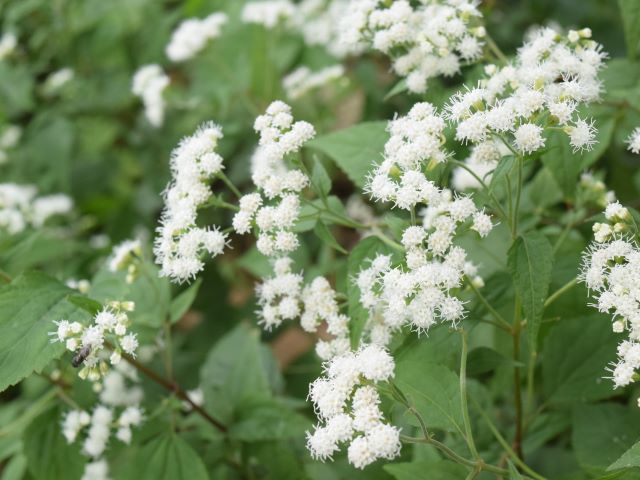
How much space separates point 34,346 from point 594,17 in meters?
3.46

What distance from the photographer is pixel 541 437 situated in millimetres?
2141

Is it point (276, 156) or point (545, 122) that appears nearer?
point (545, 122)

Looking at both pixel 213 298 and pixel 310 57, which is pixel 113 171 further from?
pixel 310 57

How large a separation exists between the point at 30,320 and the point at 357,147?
0.98m

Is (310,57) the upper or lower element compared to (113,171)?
upper

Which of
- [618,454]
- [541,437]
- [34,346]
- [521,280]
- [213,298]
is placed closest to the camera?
[521,280]

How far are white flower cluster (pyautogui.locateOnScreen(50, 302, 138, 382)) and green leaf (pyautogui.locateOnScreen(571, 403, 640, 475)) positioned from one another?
1.21 meters

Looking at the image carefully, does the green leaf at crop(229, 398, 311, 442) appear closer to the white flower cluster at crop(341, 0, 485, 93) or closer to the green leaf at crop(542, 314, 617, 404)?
the green leaf at crop(542, 314, 617, 404)

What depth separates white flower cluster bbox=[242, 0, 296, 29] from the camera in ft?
11.3

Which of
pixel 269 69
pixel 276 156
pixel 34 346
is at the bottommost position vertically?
pixel 269 69

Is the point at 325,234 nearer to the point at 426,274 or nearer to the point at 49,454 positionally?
the point at 426,274

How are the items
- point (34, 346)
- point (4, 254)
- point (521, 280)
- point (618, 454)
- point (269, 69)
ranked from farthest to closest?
point (269, 69)
point (4, 254)
point (618, 454)
point (34, 346)
point (521, 280)

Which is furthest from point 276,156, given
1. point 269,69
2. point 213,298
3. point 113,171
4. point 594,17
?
point 594,17

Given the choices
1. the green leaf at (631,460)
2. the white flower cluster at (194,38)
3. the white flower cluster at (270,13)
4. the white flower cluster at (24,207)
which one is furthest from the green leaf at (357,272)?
the white flower cluster at (270,13)
